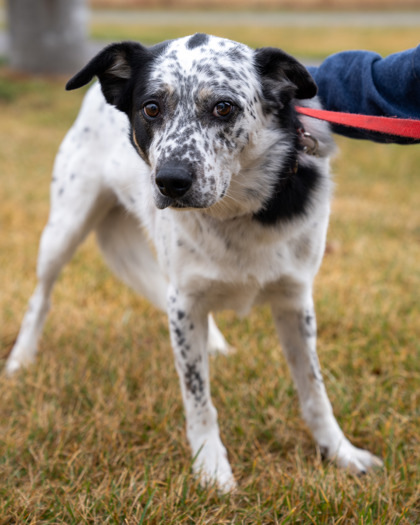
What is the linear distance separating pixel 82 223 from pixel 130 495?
159 cm

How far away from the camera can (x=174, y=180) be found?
1.95 m

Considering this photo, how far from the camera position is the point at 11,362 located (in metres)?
3.38

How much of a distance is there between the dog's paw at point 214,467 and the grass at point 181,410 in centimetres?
5

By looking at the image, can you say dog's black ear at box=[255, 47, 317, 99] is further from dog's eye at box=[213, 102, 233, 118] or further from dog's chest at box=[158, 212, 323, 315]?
dog's chest at box=[158, 212, 323, 315]

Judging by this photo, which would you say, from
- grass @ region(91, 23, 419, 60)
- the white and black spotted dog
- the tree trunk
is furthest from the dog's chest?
grass @ region(91, 23, 419, 60)

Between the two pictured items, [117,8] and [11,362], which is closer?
[11,362]

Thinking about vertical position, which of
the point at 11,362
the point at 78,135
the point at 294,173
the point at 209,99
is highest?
the point at 209,99

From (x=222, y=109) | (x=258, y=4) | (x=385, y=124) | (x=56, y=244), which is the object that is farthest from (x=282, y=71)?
(x=258, y=4)

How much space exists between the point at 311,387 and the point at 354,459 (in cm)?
32

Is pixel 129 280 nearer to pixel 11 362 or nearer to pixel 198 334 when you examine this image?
pixel 11 362

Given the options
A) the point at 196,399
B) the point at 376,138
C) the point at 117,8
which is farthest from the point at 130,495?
the point at 117,8

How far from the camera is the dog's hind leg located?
332 centimetres

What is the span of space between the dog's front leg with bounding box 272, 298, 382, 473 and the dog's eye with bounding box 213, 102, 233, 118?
840 mm

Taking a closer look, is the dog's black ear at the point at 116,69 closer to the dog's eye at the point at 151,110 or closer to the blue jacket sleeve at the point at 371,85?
the dog's eye at the point at 151,110
